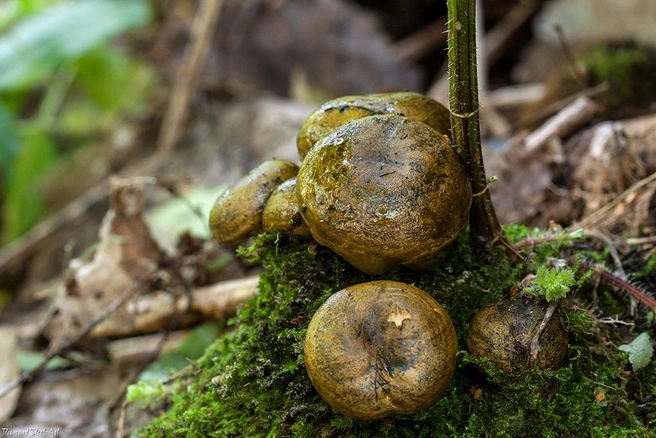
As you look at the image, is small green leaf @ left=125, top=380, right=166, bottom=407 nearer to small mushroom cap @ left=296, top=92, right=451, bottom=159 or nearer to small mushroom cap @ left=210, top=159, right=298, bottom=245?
small mushroom cap @ left=210, top=159, right=298, bottom=245

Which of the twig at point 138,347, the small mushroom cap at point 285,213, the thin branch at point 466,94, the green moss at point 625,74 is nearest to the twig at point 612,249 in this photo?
the thin branch at point 466,94

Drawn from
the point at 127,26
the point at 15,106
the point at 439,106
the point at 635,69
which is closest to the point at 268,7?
the point at 127,26

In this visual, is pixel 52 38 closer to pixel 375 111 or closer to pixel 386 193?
pixel 375 111

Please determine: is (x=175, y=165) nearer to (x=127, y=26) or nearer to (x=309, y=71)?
(x=127, y=26)

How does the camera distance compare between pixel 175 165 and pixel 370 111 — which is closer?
pixel 370 111

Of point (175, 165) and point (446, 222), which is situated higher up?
point (446, 222)

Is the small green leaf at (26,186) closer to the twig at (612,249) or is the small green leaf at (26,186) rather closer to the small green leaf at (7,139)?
the small green leaf at (7,139)
